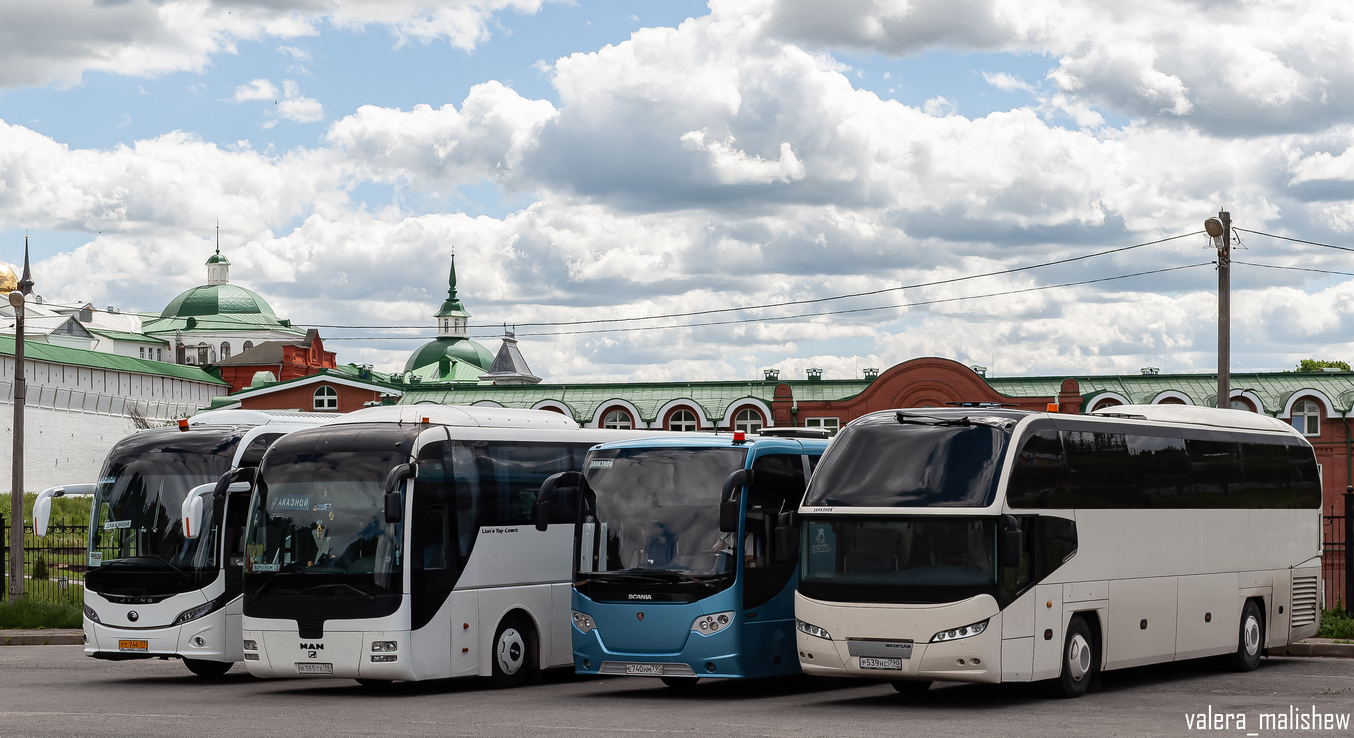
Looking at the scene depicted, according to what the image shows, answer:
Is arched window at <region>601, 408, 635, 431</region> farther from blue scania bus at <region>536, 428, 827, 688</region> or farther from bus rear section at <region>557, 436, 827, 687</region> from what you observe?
bus rear section at <region>557, 436, 827, 687</region>

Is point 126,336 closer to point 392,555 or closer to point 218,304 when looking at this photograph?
point 218,304

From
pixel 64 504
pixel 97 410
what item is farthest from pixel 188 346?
pixel 64 504

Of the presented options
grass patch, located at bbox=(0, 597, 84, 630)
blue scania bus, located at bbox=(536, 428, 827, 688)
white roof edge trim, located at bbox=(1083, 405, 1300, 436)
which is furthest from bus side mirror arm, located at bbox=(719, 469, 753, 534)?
grass patch, located at bbox=(0, 597, 84, 630)

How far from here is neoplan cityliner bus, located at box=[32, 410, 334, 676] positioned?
1892 cm

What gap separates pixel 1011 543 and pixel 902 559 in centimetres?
109

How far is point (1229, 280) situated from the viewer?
2470 cm

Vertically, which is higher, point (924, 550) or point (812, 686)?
point (924, 550)

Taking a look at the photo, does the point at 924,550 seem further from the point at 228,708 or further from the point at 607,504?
the point at 228,708

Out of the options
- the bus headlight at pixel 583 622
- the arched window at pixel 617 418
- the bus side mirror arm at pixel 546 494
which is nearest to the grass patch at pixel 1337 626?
the bus headlight at pixel 583 622

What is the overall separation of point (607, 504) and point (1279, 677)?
27.3 feet

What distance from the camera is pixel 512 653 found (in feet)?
60.8

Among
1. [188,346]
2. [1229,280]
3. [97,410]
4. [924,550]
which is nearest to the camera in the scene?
[924,550]

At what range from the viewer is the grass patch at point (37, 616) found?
27453 millimetres

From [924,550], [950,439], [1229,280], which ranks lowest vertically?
[924,550]
